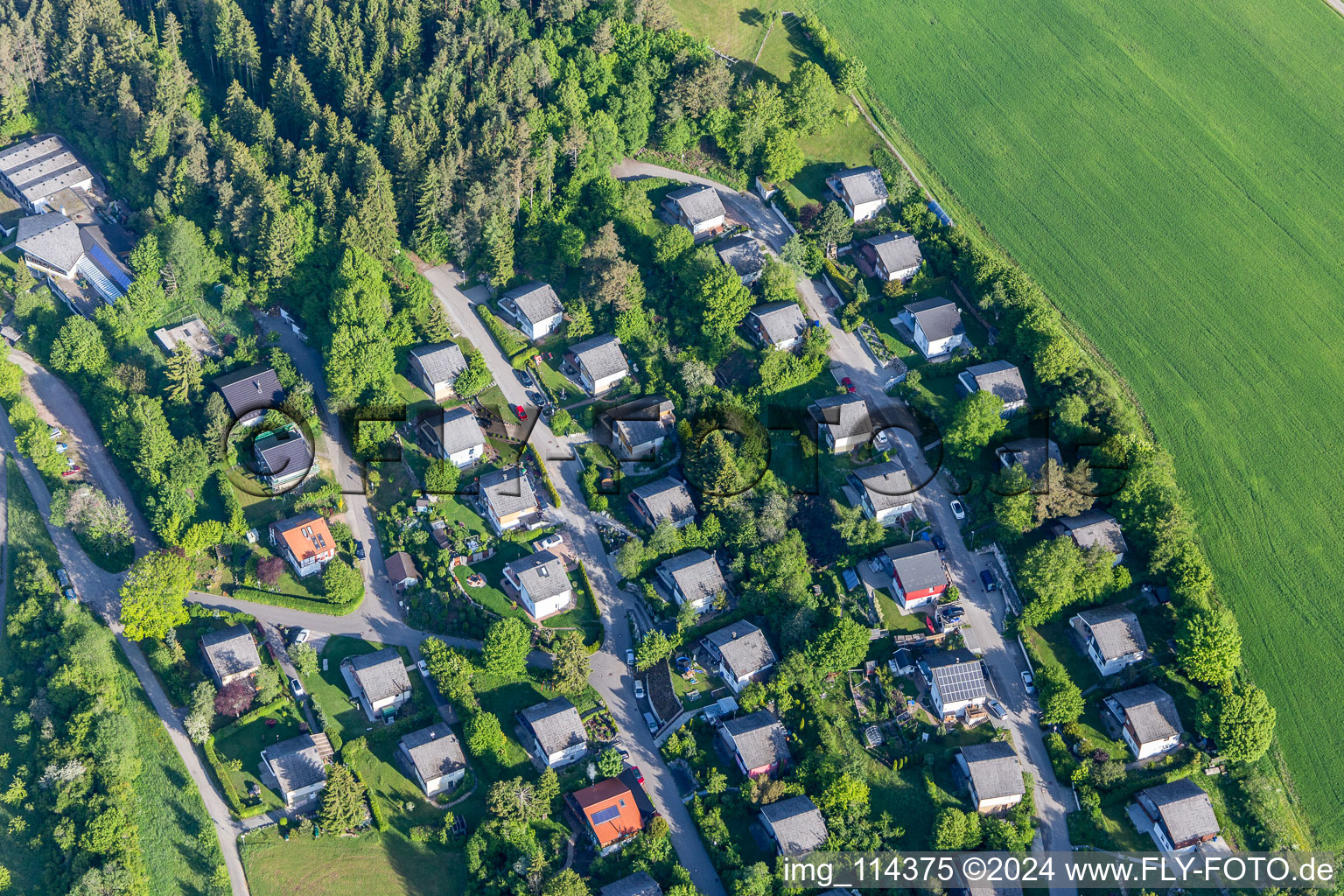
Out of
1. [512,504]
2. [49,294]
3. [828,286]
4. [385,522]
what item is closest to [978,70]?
[828,286]

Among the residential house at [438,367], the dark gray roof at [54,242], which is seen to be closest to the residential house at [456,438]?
the residential house at [438,367]

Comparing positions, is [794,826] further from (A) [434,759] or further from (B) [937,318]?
(B) [937,318]

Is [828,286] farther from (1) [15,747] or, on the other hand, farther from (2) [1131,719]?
(1) [15,747]

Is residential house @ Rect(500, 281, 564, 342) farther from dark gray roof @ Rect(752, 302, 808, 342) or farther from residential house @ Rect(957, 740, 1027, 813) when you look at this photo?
residential house @ Rect(957, 740, 1027, 813)

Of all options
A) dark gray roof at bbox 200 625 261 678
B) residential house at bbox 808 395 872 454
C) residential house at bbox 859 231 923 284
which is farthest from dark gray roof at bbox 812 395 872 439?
dark gray roof at bbox 200 625 261 678

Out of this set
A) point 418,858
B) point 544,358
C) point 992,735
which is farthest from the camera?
point 544,358
